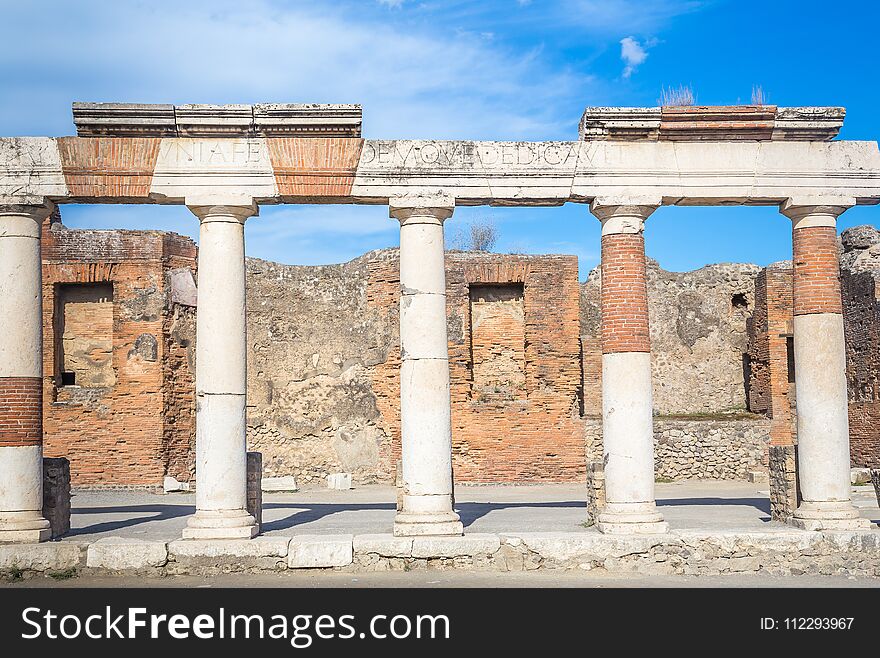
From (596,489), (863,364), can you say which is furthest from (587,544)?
(863,364)

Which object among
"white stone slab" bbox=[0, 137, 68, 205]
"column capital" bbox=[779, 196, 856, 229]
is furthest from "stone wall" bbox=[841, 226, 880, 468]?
"white stone slab" bbox=[0, 137, 68, 205]

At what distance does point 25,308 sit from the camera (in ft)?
33.6

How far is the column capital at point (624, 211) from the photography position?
10539mm

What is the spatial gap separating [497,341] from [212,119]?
1090cm

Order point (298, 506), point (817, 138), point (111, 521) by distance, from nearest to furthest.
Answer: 1. point (817, 138)
2. point (111, 521)
3. point (298, 506)

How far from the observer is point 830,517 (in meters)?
10.4

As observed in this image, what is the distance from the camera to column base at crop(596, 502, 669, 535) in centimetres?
1009

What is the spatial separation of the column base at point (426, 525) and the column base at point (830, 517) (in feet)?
13.3

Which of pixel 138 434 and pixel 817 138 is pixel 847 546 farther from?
pixel 138 434

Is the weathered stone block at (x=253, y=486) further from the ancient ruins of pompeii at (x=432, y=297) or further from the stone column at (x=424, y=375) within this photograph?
the stone column at (x=424, y=375)

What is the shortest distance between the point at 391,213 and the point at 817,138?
5168 mm

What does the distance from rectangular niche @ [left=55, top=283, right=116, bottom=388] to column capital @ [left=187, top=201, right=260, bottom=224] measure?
9.74m

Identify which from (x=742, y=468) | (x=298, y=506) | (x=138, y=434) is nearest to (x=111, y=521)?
(x=298, y=506)

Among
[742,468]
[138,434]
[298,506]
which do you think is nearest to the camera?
[298,506]
